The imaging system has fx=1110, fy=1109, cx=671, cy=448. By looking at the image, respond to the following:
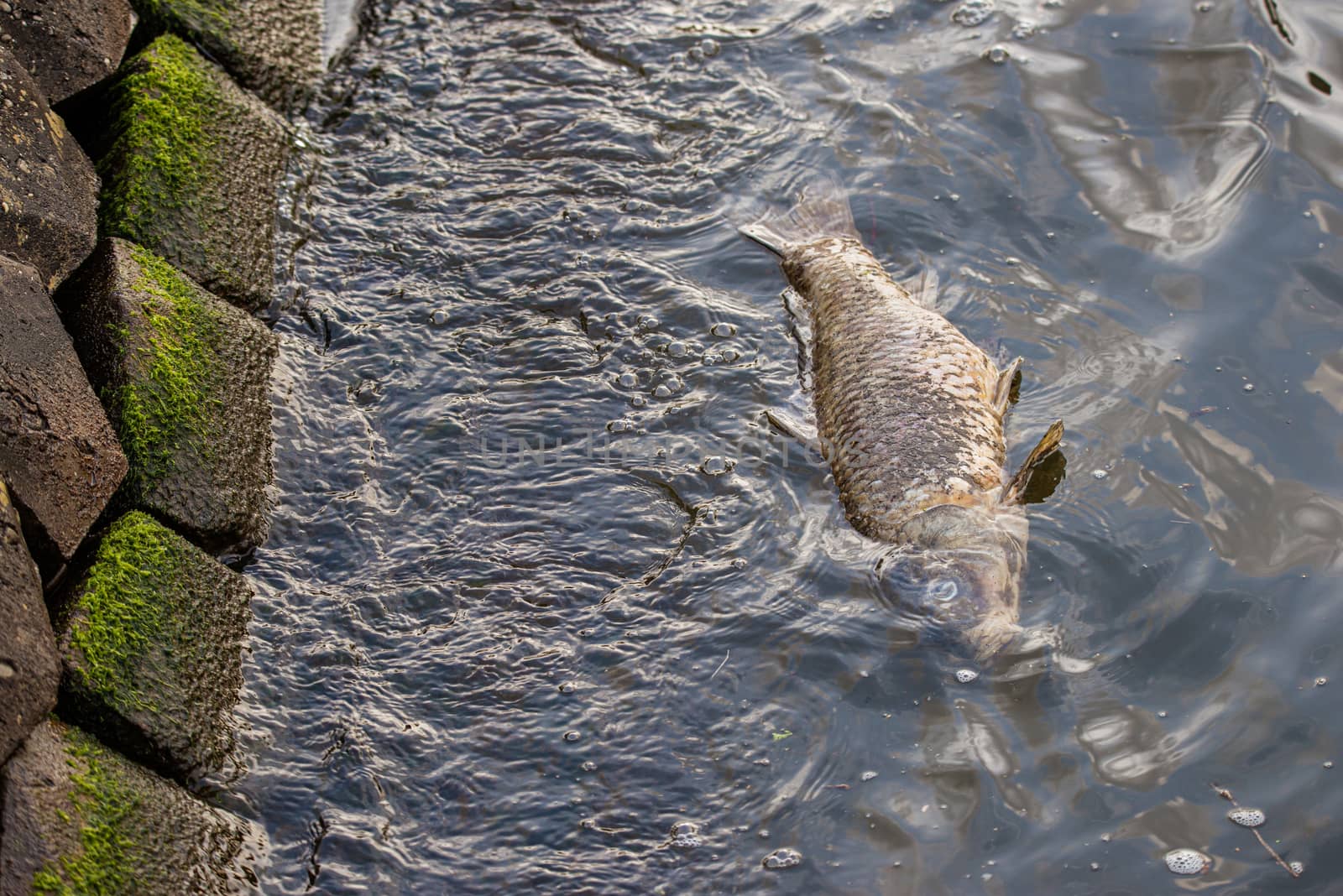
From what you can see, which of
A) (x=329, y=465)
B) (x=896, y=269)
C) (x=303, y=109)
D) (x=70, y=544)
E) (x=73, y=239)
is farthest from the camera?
(x=303, y=109)

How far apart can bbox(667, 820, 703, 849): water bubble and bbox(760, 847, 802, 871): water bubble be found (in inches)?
9.2

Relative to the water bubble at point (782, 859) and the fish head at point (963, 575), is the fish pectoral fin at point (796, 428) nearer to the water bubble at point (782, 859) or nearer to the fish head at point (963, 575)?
the fish head at point (963, 575)

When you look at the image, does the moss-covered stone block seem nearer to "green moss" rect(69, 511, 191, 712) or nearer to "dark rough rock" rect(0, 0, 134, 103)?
"green moss" rect(69, 511, 191, 712)

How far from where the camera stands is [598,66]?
271 inches

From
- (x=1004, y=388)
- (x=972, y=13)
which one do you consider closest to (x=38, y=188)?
(x=1004, y=388)

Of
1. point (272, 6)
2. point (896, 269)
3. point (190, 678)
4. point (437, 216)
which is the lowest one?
point (190, 678)

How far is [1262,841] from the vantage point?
3594 millimetres

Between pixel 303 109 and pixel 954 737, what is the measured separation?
5115mm

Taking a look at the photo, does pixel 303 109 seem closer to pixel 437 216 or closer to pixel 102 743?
pixel 437 216

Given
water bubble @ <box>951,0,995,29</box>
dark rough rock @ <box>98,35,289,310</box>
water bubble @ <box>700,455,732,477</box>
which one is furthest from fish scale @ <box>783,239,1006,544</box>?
dark rough rock @ <box>98,35,289,310</box>

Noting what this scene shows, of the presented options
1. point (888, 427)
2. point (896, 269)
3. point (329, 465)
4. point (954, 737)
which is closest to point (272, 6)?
point (329, 465)

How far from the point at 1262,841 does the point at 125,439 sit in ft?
14.1

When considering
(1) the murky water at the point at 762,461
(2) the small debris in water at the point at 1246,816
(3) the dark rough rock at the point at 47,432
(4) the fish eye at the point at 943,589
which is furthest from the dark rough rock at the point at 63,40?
(2) the small debris in water at the point at 1246,816

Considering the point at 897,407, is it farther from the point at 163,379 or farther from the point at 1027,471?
the point at 163,379
